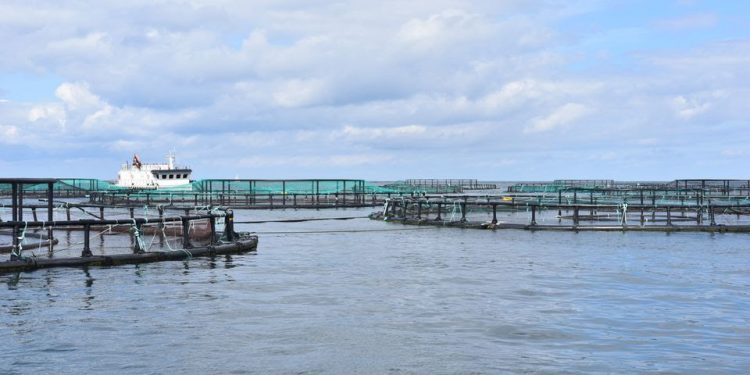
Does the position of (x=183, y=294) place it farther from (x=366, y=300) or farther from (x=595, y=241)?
(x=595, y=241)

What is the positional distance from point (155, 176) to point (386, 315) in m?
90.7

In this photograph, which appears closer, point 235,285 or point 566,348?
point 566,348

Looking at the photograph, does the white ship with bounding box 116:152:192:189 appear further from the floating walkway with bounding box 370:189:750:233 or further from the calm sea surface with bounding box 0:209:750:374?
the calm sea surface with bounding box 0:209:750:374

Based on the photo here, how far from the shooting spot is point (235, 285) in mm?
21516

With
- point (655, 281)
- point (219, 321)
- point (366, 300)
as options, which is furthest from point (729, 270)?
point (219, 321)

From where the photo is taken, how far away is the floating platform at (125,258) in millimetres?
23141

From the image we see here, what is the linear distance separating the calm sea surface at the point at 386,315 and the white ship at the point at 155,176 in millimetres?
76022

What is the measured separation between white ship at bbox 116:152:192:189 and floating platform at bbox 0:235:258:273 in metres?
72.8

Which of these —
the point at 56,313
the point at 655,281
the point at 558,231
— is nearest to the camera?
the point at 56,313

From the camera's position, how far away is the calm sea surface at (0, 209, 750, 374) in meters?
13.1

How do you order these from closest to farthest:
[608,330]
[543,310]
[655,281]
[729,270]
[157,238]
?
1. [608,330]
2. [543,310]
3. [655,281]
4. [729,270]
5. [157,238]

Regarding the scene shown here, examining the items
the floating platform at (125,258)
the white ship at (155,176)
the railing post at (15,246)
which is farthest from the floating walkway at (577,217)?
the white ship at (155,176)

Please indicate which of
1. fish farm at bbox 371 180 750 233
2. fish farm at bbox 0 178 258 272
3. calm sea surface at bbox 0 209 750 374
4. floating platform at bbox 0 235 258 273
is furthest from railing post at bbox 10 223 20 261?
fish farm at bbox 371 180 750 233

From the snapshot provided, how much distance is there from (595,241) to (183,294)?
74.0 ft
